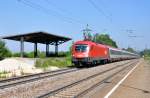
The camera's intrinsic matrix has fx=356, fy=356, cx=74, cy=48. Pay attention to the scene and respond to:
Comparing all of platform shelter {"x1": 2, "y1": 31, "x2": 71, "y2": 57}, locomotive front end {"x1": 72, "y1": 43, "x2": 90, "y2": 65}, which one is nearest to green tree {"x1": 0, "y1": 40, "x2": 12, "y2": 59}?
platform shelter {"x1": 2, "y1": 31, "x2": 71, "y2": 57}

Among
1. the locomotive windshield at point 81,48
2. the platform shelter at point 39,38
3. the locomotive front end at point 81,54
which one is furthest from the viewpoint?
the platform shelter at point 39,38

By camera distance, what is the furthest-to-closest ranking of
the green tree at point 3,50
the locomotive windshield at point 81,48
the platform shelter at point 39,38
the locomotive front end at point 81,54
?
the green tree at point 3,50 < the platform shelter at point 39,38 < the locomotive windshield at point 81,48 < the locomotive front end at point 81,54

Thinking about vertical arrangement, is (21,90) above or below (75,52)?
below

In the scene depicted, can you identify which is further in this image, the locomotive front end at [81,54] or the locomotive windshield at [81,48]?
the locomotive windshield at [81,48]

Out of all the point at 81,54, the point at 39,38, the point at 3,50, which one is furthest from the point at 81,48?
the point at 3,50

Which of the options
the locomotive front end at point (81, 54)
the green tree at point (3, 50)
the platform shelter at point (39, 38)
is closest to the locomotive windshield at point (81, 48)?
the locomotive front end at point (81, 54)

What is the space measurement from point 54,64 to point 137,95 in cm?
3238

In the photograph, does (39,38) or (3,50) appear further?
(3,50)

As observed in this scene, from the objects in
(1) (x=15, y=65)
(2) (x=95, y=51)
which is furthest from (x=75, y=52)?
(1) (x=15, y=65)

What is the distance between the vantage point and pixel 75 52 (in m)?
43.0

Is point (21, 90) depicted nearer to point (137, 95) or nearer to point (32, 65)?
point (137, 95)

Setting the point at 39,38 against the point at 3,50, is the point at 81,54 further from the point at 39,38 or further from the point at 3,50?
the point at 3,50

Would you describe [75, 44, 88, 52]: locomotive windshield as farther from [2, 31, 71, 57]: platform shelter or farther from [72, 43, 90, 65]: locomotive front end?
[2, 31, 71, 57]: platform shelter

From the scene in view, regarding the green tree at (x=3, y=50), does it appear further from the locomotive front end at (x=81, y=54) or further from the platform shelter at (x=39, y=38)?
the locomotive front end at (x=81, y=54)
